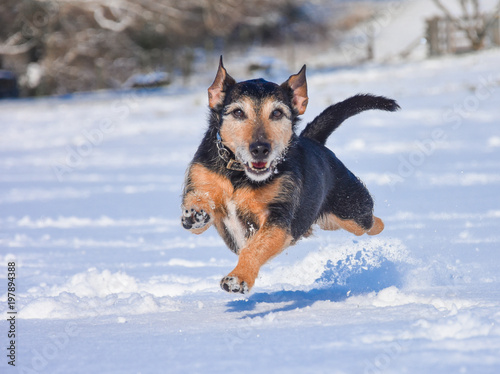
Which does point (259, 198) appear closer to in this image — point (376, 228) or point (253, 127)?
point (253, 127)

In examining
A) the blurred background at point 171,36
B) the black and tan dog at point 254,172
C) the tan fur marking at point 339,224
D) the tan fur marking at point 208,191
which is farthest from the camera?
the blurred background at point 171,36

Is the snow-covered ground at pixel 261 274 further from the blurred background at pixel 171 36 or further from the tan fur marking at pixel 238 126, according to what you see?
the blurred background at pixel 171 36

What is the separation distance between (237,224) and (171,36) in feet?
102

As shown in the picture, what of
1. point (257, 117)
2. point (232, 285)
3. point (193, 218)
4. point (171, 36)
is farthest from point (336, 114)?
point (171, 36)

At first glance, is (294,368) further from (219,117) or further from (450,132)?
(450,132)

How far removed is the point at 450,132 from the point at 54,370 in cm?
1199

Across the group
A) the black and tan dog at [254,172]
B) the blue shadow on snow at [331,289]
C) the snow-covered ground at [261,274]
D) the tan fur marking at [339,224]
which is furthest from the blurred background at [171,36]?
the black and tan dog at [254,172]

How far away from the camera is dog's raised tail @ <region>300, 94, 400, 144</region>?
211 inches

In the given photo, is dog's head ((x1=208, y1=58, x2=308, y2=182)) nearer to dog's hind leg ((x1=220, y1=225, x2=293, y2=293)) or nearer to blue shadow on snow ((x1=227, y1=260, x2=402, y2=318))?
dog's hind leg ((x1=220, y1=225, x2=293, y2=293))

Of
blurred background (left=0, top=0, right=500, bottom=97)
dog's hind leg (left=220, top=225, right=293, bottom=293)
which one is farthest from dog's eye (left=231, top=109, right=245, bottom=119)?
blurred background (left=0, top=0, right=500, bottom=97)

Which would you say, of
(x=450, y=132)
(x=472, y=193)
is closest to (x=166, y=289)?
(x=472, y=193)

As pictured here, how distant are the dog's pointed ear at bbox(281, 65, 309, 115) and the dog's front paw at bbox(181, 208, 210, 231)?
93 centimetres

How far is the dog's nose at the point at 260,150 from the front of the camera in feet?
13.1

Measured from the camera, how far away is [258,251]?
3.84 m
